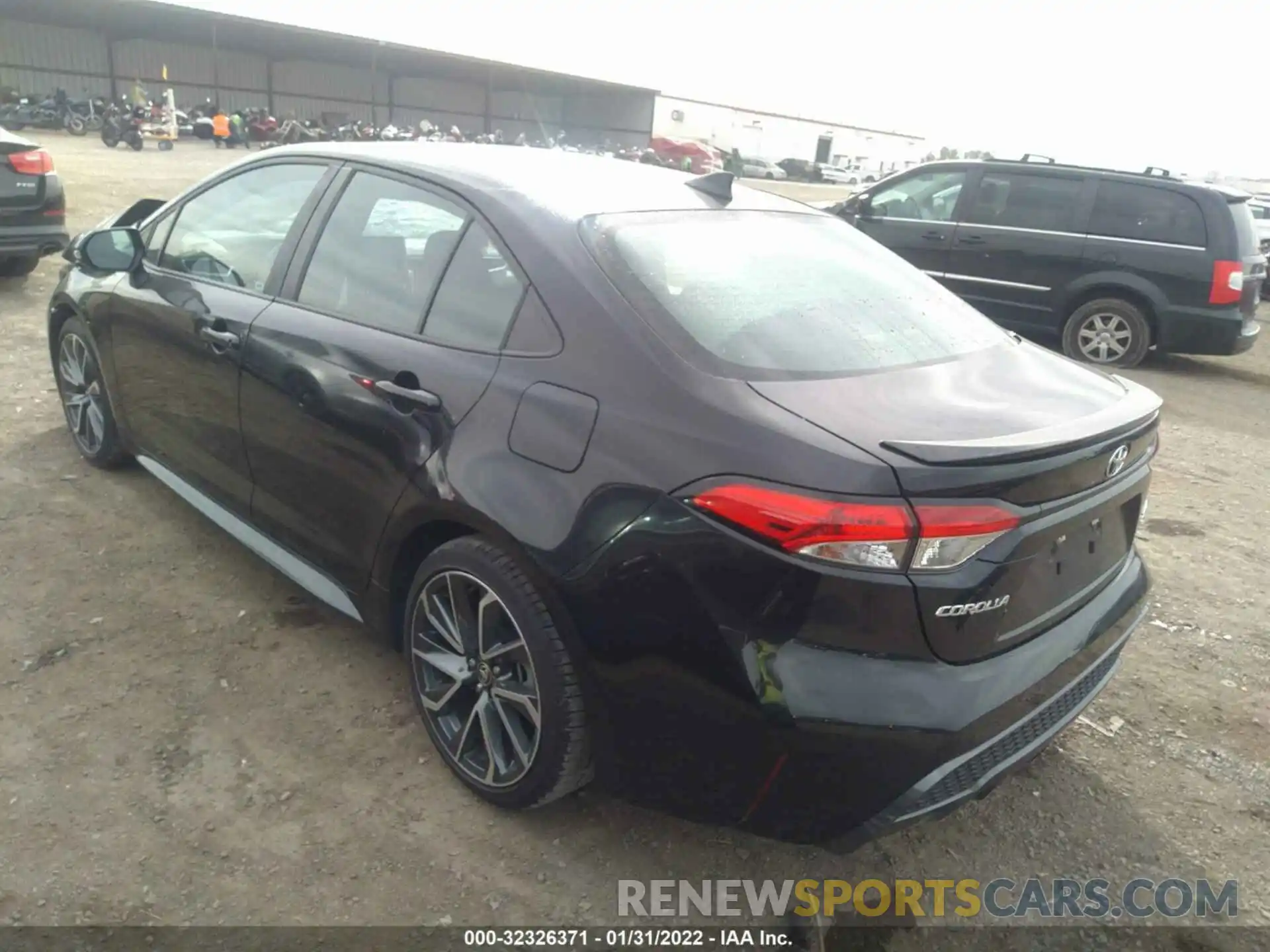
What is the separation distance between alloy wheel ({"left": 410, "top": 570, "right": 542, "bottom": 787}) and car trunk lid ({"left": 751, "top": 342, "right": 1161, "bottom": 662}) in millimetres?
914

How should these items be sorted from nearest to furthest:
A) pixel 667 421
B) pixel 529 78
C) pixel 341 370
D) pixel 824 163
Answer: pixel 667 421, pixel 341 370, pixel 529 78, pixel 824 163

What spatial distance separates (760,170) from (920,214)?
40.1 metres

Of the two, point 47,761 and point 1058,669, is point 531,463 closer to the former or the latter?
point 1058,669

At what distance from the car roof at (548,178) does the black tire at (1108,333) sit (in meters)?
6.34

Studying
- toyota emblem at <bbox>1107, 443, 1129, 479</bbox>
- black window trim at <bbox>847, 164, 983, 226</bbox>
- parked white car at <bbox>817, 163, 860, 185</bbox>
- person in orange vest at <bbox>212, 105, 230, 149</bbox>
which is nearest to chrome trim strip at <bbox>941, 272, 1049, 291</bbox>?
black window trim at <bbox>847, 164, 983, 226</bbox>

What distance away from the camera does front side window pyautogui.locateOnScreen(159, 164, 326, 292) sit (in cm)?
313

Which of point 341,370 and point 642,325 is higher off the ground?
point 642,325

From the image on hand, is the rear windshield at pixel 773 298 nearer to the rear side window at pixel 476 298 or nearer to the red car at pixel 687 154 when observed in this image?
the rear side window at pixel 476 298

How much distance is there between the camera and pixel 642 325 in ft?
7.03

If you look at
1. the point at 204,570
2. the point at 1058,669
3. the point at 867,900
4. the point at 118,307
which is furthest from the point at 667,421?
the point at 118,307

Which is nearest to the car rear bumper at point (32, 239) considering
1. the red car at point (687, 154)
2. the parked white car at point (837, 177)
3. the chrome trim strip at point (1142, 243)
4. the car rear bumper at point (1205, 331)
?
the chrome trim strip at point (1142, 243)

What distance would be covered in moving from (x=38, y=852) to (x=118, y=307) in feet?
7.57

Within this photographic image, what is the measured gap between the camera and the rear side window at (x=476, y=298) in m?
2.38

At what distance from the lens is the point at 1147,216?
8.21m
